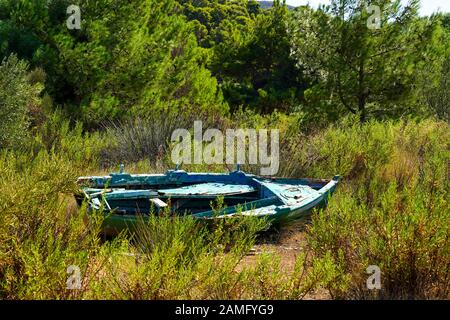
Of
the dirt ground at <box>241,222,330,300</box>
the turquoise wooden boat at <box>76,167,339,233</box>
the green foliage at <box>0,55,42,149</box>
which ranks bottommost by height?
the dirt ground at <box>241,222,330,300</box>

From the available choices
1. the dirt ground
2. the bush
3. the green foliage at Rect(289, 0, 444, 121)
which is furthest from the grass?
the green foliage at Rect(289, 0, 444, 121)

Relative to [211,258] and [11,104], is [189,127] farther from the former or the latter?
[211,258]

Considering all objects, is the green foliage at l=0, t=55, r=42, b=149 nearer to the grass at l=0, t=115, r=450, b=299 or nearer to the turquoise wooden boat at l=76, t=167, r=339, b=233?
the turquoise wooden boat at l=76, t=167, r=339, b=233

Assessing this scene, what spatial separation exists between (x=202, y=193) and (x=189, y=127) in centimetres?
485

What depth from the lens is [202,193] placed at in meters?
6.64

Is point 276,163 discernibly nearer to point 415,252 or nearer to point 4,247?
point 415,252

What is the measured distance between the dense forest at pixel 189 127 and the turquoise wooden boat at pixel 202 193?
36cm

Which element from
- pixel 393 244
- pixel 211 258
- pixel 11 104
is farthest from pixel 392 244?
pixel 11 104

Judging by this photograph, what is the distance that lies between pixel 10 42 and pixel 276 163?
270 inches

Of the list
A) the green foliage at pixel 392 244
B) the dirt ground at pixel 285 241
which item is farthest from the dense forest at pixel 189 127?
the dirt ground at pixel 285 241

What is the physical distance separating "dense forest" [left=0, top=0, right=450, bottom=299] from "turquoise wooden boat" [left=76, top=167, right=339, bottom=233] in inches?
14.1

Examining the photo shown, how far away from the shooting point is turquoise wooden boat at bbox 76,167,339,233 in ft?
19.9

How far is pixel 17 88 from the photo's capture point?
8.41 meters
